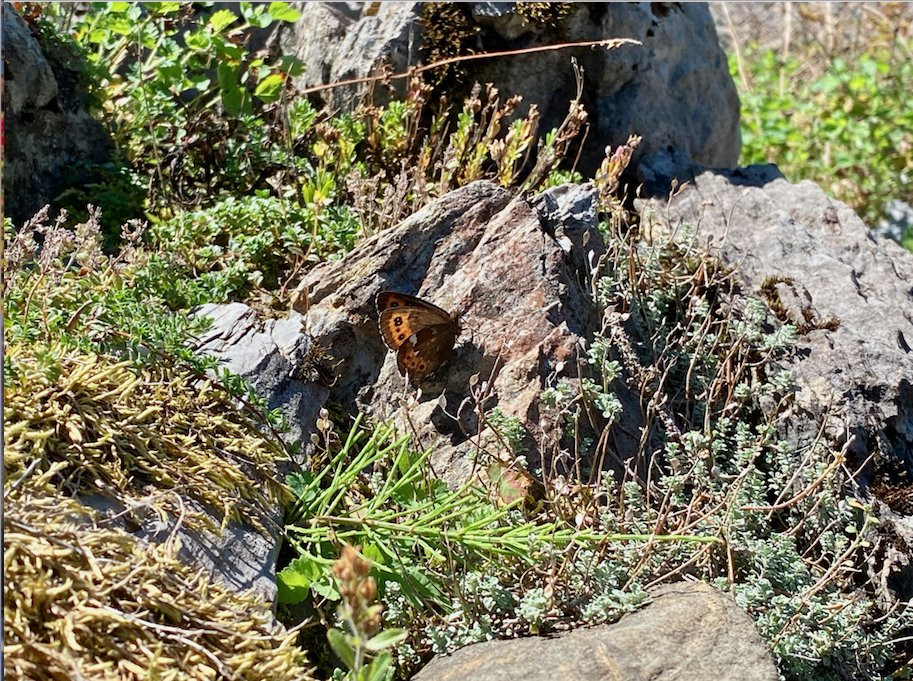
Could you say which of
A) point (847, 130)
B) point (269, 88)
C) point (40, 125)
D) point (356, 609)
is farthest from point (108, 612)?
point (847, 130)

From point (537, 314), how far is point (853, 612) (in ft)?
5.76

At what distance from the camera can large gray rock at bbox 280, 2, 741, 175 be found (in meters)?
6.30

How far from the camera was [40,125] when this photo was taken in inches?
217

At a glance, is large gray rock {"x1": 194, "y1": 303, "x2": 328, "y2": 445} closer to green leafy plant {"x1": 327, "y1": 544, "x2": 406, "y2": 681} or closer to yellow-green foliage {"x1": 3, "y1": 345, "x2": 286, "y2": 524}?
yellow-green foliage {"x1": 3, "y1": 345, "x2": 286, "y2": 524}

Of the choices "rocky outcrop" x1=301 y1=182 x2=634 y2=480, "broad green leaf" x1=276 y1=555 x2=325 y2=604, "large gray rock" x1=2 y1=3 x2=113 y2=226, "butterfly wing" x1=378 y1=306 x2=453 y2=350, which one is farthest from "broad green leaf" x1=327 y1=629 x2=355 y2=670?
"large gray rock" x1=2 y1=3 x2=113 y2=226

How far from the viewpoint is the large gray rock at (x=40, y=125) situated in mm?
5266

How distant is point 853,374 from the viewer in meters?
4.80

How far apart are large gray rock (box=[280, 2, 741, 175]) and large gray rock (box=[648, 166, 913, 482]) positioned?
2.54 feet

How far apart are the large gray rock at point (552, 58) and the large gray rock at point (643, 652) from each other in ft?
12.2

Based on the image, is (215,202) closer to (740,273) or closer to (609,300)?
(609,300)

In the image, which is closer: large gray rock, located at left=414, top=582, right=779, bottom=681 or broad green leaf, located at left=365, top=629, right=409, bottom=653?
broad green leaf, located at left=365, top=629, right=409, bottom=653

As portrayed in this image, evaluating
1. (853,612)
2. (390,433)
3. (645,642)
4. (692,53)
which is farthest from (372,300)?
(692,53)

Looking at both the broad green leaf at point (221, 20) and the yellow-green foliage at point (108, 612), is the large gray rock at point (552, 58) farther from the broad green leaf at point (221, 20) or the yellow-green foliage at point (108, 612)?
the yellow-green foliage at point (108, 612)

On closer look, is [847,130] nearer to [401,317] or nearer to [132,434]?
[401,317]
